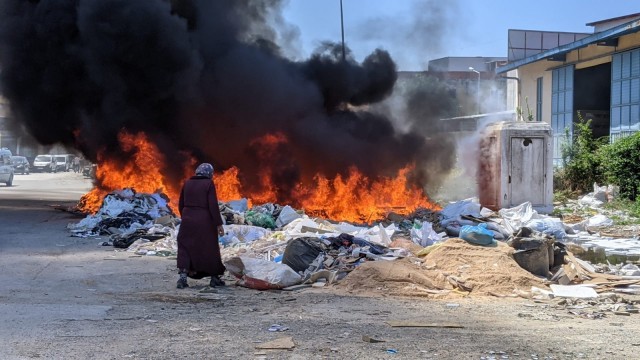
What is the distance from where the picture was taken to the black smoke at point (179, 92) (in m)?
18.0

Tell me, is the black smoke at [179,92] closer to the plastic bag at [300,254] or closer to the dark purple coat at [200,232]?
the plastic bag at [300,254]

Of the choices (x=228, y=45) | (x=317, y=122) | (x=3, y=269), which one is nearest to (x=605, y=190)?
(x=317, y=122)

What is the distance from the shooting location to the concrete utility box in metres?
16.0

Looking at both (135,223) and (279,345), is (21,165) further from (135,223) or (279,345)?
(279,345)

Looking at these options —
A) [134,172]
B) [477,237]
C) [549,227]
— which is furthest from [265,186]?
[477,237]

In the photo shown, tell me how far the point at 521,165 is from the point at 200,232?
33.4 feet

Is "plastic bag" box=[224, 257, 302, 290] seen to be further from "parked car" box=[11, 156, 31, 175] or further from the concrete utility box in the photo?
"parked car" box=[11, 156, 31, 175]

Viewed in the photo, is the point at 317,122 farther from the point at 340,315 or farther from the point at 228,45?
the point at 340,315

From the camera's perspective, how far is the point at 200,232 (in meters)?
8.03

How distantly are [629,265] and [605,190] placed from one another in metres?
9.23

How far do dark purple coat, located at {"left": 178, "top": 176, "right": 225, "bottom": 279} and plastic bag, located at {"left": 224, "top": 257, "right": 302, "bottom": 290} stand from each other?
315mm

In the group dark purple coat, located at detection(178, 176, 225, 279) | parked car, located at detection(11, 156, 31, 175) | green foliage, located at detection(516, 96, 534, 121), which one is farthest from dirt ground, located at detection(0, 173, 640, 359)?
parked car, located at detection(11, 156, 31, 175)

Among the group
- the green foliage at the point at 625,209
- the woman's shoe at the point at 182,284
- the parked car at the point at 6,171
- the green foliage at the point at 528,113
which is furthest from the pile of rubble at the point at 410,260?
the parked car at the point at 6,171

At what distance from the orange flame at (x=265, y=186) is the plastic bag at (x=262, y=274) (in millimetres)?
8361
